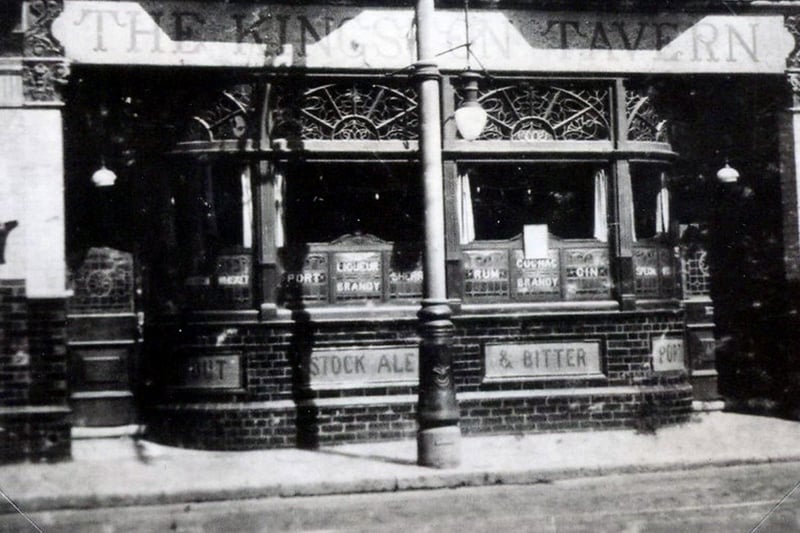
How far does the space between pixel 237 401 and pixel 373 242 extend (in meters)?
2.47

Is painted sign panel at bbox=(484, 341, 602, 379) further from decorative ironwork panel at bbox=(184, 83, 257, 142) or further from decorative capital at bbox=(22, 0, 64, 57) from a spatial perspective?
decorative capital at bbox=(22, 0, 64, 57)

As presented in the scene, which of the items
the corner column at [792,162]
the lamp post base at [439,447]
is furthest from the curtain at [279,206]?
the corner column at [792,162]

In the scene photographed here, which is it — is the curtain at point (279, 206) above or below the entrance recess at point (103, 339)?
above

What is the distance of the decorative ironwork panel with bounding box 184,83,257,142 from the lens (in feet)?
34.0

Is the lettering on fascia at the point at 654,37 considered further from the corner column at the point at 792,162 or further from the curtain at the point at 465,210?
the curtain at the point at 465,210

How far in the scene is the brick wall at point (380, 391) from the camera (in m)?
10.2

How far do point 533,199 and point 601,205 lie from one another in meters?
0.87

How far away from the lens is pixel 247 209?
10.4 m

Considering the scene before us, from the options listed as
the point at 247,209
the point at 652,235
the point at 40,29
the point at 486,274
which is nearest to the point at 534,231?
the point at 486,274

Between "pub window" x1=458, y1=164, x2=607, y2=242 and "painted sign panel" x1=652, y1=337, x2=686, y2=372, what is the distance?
1610mm

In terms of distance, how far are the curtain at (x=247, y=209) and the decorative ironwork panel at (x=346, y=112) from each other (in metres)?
0.60

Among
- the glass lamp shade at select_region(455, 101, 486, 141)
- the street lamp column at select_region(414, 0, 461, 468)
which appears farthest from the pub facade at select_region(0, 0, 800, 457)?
the street lamp column at select_region(414, 0, 461, 468)

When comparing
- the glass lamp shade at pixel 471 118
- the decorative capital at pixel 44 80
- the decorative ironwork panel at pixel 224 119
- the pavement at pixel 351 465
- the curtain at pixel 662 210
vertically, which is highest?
the decorative capital at pixel 44 80

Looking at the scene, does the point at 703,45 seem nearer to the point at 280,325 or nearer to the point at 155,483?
the point at 280,325
